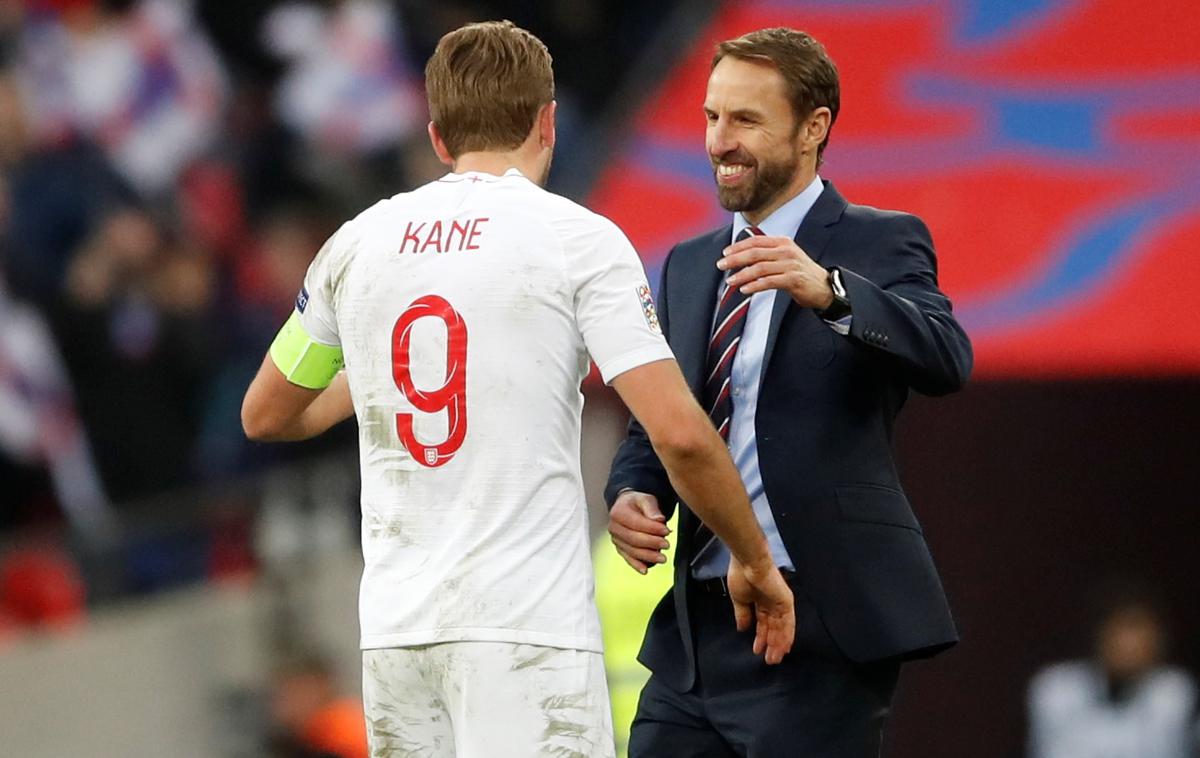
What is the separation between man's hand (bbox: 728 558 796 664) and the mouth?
68cm

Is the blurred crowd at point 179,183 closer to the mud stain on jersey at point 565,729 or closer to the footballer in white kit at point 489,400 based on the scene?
the footballer in white kit at point 489,400

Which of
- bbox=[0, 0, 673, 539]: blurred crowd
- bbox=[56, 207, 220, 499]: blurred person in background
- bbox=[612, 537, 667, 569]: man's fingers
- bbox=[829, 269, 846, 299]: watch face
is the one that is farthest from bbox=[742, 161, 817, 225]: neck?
bbox=[56, 207, 220, 499]: blurred person in background

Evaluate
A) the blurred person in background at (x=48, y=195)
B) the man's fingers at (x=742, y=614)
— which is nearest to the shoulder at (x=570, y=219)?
the man's fingers at (x=742, y=614)

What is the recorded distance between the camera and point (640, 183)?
27.0 feet

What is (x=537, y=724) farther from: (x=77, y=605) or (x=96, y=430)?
(x=96, y=430)

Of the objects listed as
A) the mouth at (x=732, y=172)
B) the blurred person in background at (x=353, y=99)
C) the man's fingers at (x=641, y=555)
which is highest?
the blurred person in background at (x=353, y=99)

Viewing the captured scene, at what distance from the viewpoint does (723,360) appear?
10.8 feet

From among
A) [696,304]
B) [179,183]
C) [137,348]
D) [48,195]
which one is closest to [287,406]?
[696,304]

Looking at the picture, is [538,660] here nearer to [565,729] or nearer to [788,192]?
[565,729]

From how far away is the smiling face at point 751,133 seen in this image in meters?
3.25

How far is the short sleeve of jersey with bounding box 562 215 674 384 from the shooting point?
2797 millimetres

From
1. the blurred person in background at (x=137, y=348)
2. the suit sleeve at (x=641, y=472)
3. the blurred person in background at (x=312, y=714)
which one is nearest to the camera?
the suit sleeve at (x=641, y=472)

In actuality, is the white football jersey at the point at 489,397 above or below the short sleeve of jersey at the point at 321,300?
below

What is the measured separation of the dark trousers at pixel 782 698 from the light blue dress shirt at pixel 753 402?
0.24 feet
